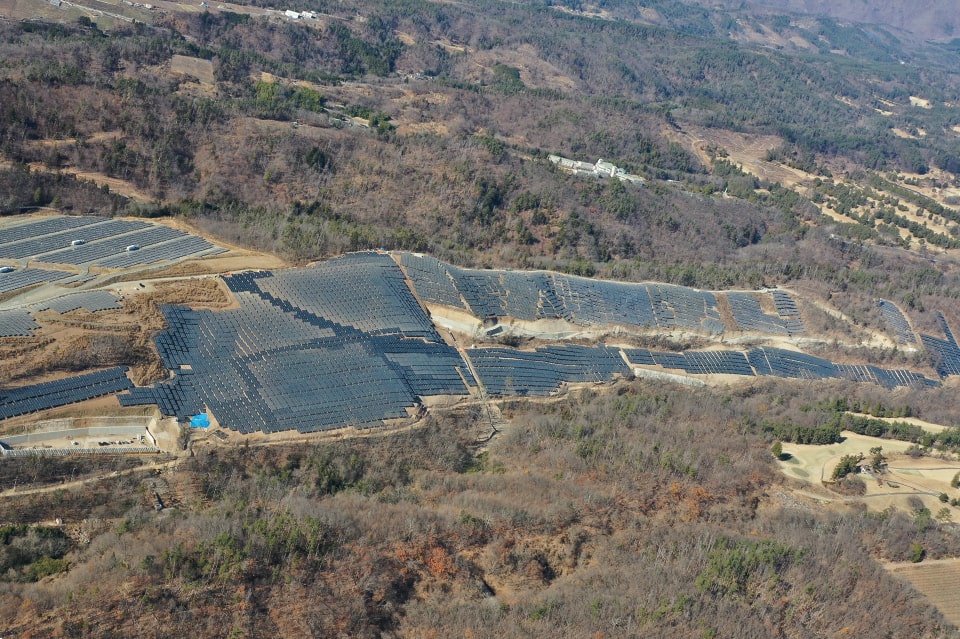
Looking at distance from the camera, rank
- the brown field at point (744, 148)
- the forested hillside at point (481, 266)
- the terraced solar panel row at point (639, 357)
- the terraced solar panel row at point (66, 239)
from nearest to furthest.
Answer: the forested hillside at point (481, 266) → the terraced solar panel row at point (66, 239) → the terraced solar panel row at point (639, 357) → the brown field at point (744, 148)

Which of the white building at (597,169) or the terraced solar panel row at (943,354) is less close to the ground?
the white building at (597,169)

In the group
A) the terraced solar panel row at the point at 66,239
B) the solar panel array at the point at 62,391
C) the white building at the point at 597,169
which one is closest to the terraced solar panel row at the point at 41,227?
the terraced solar panel row at the point at 66,239

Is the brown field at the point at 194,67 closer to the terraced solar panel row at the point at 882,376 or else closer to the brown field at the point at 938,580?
the terraced solar panel row at the point at 882,376

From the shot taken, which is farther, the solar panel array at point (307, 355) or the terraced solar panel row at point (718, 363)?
the terraced solar panel row at point (718, 363)

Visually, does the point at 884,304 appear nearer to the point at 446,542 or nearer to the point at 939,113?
the point at 446,542

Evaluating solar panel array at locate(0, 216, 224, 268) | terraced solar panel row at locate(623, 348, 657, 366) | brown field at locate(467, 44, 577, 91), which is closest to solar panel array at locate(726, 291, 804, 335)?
terraced solar panel row at locate(623, 348, 657, 366)

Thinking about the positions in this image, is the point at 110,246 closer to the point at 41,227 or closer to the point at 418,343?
the point at 41,227

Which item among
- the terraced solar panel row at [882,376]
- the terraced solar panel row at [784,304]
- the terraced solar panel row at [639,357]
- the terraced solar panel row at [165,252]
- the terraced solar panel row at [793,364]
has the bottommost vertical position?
the terraced solar panel row at [882,376]

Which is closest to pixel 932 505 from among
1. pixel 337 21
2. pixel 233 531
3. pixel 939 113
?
pixel 233 531
